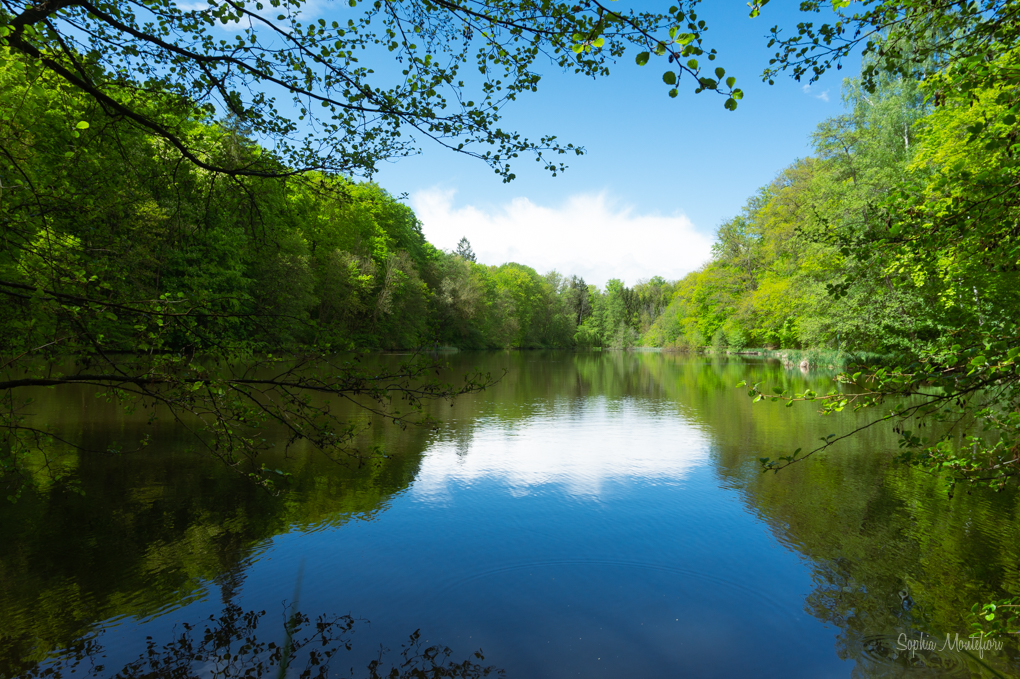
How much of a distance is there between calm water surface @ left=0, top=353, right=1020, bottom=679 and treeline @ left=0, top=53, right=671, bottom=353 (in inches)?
88.7

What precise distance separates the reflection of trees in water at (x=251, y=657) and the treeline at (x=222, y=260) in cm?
227

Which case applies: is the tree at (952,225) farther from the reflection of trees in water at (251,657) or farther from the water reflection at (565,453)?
the water reflection at (565,453)

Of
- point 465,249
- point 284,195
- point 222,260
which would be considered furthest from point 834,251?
point 465,249

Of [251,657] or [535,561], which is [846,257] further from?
[251,657]

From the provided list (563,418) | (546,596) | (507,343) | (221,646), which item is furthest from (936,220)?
(507,343)

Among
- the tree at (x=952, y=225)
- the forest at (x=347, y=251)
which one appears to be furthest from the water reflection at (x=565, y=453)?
the tree at (x=952, y=225)

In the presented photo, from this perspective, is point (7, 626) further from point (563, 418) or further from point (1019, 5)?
point (563, 418)

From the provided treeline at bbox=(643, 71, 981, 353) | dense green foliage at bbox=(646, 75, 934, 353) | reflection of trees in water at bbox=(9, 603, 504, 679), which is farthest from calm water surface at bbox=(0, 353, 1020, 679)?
dense green foliage at bbox=(646, 75, 934, 353)
